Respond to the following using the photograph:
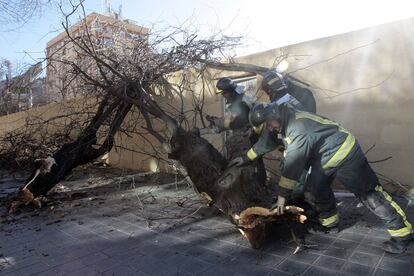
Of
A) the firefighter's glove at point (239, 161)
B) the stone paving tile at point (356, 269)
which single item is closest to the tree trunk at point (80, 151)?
the firefighter's glove at point (239, 161)

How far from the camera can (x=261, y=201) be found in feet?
12.1

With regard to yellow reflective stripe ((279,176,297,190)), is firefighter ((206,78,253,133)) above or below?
above

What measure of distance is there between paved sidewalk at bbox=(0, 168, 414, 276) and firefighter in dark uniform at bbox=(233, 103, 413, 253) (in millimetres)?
306

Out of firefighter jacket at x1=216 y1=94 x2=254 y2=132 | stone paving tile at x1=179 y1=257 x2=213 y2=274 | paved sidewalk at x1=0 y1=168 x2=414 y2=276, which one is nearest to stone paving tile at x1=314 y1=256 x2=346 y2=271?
paved sidewalk at x1=0 y1=168 x2=414 y2=276

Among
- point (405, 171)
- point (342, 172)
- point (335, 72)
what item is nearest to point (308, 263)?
point (342, 172)

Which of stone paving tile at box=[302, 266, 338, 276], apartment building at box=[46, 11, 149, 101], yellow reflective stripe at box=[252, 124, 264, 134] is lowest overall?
stone paving tile at box=[302, 266, 338, 276]

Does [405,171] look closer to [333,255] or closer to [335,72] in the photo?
[335,72]

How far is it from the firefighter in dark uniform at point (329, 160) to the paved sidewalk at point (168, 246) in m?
0.31

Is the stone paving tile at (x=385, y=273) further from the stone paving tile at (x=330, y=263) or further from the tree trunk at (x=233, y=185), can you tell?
the tree trunk at (x=233, y=185)

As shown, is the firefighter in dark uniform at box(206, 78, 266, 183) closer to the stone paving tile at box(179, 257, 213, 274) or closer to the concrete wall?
the stone paving tile at box(179, 257, 213, 274)

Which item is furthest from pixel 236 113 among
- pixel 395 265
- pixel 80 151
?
pixel 80 151

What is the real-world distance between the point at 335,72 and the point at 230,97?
6.52 ft

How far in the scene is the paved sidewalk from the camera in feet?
9.36

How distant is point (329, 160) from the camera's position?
10.2ft
